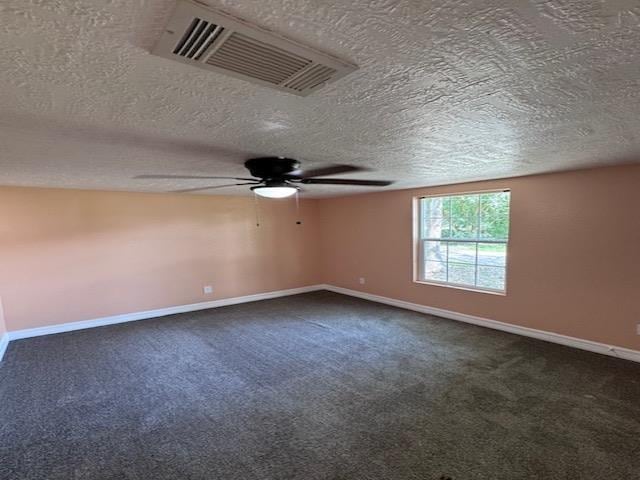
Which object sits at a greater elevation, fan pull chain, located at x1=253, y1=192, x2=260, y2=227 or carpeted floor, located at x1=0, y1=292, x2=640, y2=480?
fan pull chain, located at x1=253, y1=192, x2=260, y2=227

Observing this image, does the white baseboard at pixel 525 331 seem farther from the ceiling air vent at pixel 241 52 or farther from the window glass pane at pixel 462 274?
the ceiling air vent at pixel 241 52

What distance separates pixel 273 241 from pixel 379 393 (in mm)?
4163

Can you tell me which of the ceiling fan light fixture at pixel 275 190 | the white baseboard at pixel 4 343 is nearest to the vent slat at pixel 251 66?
the ceiling fan light fixture at pixel 275 190

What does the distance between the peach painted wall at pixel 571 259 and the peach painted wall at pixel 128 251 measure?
3.03 meters

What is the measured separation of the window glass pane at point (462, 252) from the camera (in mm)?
4648

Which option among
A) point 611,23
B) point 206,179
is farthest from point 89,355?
point 611,23

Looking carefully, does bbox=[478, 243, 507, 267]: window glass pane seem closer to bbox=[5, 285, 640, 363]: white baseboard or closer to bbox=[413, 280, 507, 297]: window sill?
bbox=[413, 280, 507, 297]: window sill

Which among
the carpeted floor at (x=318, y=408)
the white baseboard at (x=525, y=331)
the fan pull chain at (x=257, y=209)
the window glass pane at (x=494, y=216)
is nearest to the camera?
the carpeted floor at (x=318, y=408)

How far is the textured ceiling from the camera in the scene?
867mm

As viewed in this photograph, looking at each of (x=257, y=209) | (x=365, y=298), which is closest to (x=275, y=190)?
(x=257, y=209)

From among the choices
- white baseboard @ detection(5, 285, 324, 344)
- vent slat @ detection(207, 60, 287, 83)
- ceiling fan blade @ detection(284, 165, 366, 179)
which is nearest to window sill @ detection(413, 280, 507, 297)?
ceiling fan blade @ detection(284, 165, 366, 179)

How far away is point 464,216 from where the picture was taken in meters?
4.76

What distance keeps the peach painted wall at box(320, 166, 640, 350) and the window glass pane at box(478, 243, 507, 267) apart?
0.54 feet

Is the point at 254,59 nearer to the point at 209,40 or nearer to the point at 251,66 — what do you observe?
the point at 251,66
